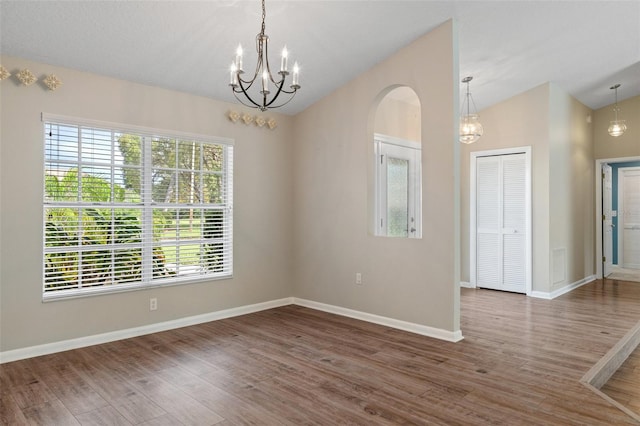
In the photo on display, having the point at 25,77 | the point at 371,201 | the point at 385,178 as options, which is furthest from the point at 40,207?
the point at 385,178

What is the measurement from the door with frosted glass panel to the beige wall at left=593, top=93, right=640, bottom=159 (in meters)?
3.73

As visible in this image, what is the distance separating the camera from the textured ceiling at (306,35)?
3.26 meters

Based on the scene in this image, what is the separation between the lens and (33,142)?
11.9 ft

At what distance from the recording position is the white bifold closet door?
6.23 meters

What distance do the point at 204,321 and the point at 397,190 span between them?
10.0ft

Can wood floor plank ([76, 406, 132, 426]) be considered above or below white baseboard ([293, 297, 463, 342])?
below

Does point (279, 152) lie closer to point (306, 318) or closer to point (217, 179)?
point (217, 179)

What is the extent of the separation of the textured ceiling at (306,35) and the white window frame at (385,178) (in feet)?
3.60

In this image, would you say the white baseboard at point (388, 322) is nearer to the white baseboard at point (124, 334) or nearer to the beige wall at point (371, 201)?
the beige wall at point (371, 201)

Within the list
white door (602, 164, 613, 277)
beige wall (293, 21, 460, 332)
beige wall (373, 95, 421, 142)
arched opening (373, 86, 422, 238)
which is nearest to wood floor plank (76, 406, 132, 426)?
beige wall (293, 21, 460, 332)

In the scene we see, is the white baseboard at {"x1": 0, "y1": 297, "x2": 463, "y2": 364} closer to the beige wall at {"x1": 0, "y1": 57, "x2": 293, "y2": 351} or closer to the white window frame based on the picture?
the beige wall at {"x1": 0, "y1": 57, "x2": 293, "y2": 351}

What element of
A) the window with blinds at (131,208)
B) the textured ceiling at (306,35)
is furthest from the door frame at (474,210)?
the window with blinds at (131,208)

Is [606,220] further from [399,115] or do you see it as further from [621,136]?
[399,115]

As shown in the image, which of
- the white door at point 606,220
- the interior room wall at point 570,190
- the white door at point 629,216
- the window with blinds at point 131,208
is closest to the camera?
the window with blinds at point 131,208
